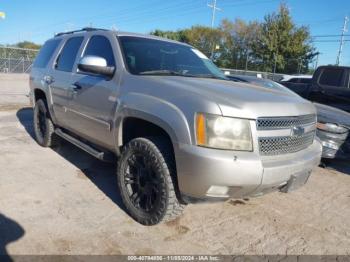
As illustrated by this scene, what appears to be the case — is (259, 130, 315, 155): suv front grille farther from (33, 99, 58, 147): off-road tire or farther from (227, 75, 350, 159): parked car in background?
(33, 99, 58, 147): off-road tire

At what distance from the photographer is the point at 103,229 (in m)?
3.36

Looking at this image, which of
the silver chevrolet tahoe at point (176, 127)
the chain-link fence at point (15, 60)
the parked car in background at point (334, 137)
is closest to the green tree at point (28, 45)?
the chain-link fence at point (15, 60)

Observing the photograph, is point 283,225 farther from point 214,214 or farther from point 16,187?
point 16,187

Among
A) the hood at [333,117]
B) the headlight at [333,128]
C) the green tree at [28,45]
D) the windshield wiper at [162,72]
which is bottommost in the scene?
the headlight at [333,128]

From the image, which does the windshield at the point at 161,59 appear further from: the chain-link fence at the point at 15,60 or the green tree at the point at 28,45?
the green tree at the point at 28,45

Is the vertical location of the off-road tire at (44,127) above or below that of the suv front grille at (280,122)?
below

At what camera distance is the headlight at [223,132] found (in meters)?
2.86

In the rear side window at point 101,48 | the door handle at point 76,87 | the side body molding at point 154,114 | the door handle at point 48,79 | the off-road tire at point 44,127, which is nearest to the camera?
the side body molding at point 154,114

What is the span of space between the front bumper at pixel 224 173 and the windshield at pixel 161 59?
129 centimetres

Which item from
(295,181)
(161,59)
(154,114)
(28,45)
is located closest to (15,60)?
(161,59)

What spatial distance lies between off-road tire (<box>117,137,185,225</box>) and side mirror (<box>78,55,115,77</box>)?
2.77ft

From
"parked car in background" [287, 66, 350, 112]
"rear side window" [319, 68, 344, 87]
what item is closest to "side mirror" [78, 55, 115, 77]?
"parked car in background" [287, 66, 350, 112]

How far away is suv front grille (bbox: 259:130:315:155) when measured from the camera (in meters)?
3.02

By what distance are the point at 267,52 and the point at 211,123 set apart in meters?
38.5
